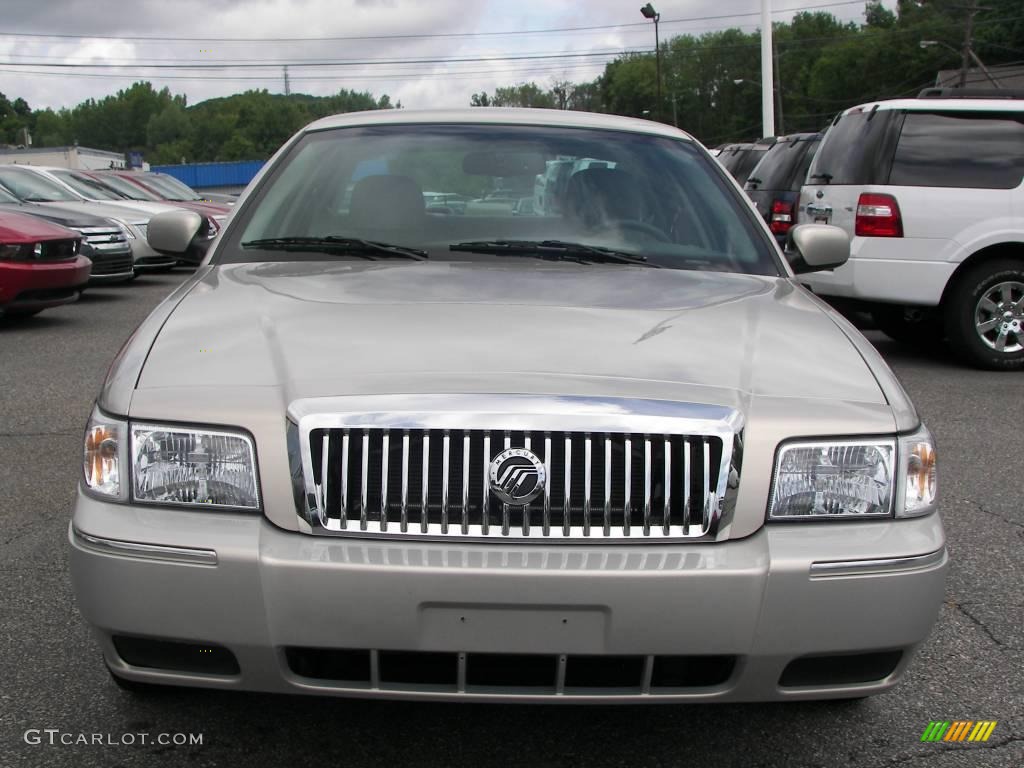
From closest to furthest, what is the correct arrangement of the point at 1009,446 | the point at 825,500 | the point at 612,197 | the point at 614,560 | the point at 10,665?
1. the point at 614,560
2. the point at 825,500
3. the point at 10,665
4. the point at 612,197
5. the point at 1009,446

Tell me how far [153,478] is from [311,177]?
1.76m

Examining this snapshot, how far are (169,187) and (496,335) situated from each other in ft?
60.8

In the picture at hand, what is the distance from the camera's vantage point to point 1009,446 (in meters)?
6.13

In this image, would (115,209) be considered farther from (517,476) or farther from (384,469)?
(517,476)

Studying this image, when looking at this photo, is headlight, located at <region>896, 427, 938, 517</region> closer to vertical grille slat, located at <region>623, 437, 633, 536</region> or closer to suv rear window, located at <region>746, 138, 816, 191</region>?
vertical grille slat, located at <region>623, 437, 633, 536</region>

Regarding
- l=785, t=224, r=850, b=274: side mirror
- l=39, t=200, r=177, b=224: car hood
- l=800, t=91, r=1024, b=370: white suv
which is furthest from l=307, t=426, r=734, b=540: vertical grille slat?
l=39, t=200, r=177, b=224: car hood

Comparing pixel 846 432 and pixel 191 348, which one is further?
pixel 191 348

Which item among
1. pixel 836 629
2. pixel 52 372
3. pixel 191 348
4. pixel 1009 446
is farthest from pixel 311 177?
pixel 52 372

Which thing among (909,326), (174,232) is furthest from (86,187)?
(174,232)

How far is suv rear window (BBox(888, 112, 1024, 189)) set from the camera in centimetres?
812

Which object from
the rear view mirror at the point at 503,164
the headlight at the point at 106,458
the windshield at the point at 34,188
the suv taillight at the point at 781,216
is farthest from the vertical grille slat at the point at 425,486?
the windshield at the point at 34,188

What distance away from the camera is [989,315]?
831cm

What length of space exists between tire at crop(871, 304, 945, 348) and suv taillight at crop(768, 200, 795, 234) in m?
1.78

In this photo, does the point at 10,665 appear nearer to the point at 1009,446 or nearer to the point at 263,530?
the point at 263,530
